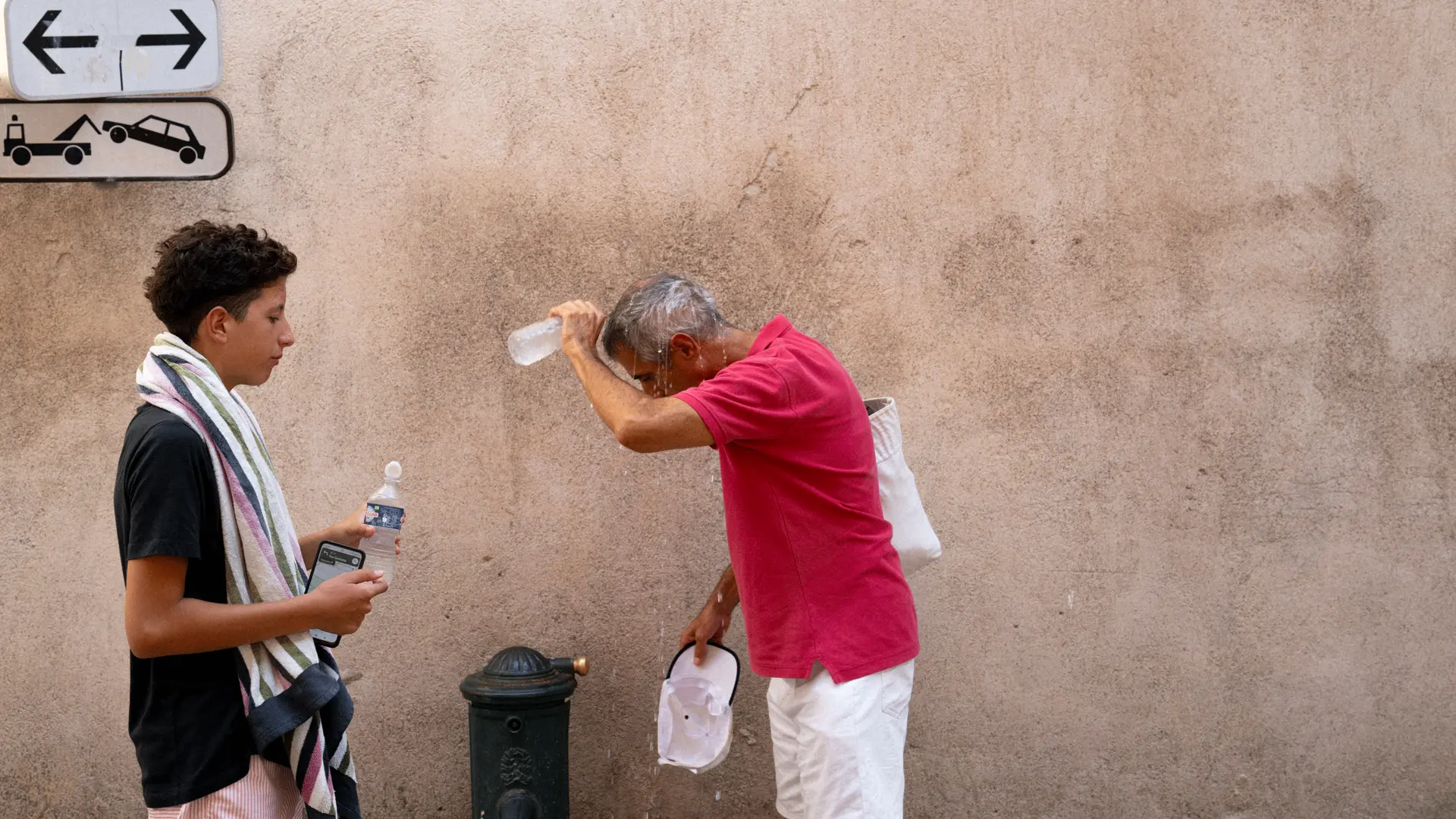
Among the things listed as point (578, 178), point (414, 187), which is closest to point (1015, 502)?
point (578, 178)

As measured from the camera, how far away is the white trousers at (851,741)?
2.87 meters

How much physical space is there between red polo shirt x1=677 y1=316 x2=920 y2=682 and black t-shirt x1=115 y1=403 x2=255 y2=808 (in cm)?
113

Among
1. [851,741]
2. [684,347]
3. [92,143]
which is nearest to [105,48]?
[92,143]

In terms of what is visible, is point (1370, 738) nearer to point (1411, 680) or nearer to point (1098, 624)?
point (1411, 680)

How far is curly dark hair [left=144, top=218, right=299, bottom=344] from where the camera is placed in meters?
2.43

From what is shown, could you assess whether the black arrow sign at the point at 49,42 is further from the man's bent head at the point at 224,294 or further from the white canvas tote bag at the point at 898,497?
the white canvas tote bag at the point at 898,497

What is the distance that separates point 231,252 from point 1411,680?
410 centimetres

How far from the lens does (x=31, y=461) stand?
4.30m

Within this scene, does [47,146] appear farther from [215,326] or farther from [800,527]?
[800,527]

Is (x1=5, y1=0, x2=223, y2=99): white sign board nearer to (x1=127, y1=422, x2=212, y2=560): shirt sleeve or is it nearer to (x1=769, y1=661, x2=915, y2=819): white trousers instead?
(x1=127, y1=422, x2=212, y2=560): shirt sleeve

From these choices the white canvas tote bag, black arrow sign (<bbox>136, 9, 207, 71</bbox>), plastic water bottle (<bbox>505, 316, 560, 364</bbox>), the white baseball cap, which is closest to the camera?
the white canvas tote bag

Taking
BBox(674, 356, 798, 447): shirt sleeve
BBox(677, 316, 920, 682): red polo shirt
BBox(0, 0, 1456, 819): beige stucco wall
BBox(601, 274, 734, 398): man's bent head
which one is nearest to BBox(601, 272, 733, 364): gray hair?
BBox(601, 274, 734, 398): man's bent head

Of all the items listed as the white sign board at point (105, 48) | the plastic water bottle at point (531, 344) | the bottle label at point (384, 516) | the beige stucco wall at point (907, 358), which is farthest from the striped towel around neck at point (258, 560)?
the white sign board at point (105, 48)

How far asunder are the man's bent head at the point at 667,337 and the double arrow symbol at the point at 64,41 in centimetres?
204
